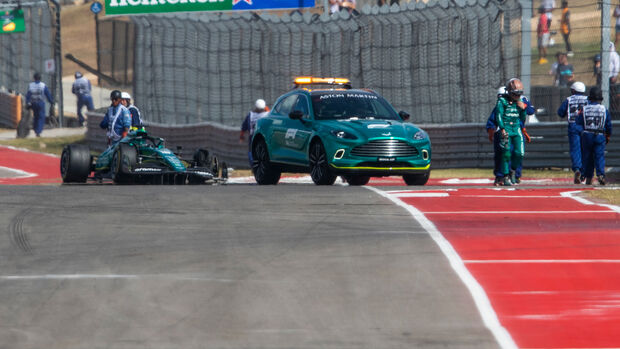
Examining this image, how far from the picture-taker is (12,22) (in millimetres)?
42250

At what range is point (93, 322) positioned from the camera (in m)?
8.07

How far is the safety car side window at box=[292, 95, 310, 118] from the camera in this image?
750 inches

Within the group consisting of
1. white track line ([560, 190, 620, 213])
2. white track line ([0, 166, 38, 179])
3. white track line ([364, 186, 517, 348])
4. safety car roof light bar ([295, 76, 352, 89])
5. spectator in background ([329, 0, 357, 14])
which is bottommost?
white track line ([0, 166, 38, 179])

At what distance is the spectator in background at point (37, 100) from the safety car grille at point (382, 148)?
22563mm

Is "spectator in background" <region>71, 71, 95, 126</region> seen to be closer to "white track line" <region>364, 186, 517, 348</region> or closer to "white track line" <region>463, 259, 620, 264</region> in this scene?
"white track line" <region>364, 186, 517, 348</region>

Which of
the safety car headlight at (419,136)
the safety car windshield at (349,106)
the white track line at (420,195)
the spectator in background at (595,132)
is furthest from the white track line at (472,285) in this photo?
the spectator in background at (595,132)

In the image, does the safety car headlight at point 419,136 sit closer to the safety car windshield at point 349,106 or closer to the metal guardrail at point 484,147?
the safety car windshield at point 349,106

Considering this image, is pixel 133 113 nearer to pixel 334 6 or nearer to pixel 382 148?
pixel 382 148

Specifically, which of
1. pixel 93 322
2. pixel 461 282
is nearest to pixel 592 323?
pixel 461 282

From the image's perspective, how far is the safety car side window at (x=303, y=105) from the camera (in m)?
19.1

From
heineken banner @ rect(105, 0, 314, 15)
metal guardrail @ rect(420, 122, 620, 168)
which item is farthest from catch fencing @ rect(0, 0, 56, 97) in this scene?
metal guardrail @ rect(420, 122, 620, 168)

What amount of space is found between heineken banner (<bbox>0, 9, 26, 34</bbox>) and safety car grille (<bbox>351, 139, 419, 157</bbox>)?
26249 millimetres

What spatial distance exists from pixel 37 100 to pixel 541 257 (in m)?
30.2

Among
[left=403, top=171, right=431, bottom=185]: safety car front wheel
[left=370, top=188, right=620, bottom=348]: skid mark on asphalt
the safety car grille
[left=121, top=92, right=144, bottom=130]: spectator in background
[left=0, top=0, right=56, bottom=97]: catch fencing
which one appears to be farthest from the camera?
[left=0, top=0, right=56, bottom=97]: catch fencing
